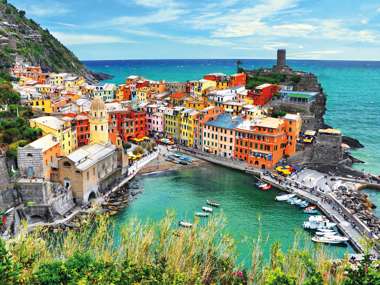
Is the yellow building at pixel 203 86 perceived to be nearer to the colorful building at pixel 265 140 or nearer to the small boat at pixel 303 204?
the colorful building at pixel 265 140

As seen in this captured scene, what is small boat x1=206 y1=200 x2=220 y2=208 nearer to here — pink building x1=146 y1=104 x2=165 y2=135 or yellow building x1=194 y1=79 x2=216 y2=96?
pink building x1=146 y1=104 x2=165 y2=135

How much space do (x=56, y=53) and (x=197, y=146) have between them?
333 feet

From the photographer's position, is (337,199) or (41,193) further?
(337,199)

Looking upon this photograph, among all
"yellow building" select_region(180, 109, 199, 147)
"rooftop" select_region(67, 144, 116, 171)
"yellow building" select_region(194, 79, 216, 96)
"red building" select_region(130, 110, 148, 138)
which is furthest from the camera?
"yellow building" select_region(194, 79, 216, 96)

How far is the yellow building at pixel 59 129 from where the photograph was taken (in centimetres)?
5244

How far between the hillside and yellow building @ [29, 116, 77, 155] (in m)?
53.1

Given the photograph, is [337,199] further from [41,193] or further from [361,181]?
[41,193]

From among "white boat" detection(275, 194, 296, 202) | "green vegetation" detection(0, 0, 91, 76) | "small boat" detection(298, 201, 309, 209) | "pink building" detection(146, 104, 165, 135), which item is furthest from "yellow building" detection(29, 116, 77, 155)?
"green vegetation" detection(0, 0, 91, 76)

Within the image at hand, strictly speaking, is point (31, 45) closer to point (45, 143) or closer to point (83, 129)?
point (83, 129)

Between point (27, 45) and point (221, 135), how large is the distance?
3575 inches

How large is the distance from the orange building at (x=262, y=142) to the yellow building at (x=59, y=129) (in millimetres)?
26369

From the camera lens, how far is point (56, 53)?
497 feet

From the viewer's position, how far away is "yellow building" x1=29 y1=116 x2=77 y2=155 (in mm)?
52438

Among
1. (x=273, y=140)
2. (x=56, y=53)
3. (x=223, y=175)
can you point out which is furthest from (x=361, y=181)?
(x=56, y=53)
